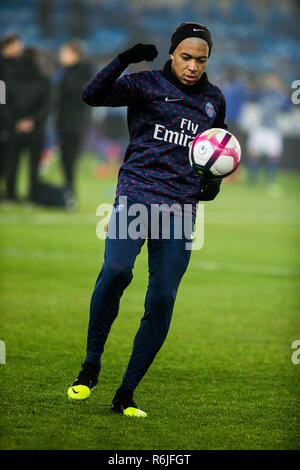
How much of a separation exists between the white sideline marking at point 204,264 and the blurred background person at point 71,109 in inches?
216

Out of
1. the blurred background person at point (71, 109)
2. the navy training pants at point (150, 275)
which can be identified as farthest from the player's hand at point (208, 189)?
the blurred background person at point (71, 109)

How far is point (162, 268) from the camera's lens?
5.04 m

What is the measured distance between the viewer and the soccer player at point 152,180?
506 centimetres

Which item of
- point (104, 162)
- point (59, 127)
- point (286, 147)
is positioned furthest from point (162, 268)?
point (286, 147)

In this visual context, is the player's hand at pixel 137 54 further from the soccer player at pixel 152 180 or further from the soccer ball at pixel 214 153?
the soccer ball at pixel 214 153

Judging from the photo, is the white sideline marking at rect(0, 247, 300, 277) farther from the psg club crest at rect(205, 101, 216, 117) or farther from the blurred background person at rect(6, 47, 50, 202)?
the psg club crest at rect(205, 101, 216, 117)

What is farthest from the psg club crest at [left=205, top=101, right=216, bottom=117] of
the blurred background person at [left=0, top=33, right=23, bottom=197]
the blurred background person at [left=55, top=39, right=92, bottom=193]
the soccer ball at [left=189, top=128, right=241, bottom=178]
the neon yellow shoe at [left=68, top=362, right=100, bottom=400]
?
the blurred background person at [left=55, top=39, right=92, bottom=193]

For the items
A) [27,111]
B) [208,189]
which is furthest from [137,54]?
[27,111]

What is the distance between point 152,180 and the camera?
5.15 meters

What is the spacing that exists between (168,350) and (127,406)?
1.91 metres

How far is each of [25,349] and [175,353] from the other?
1090 mm
